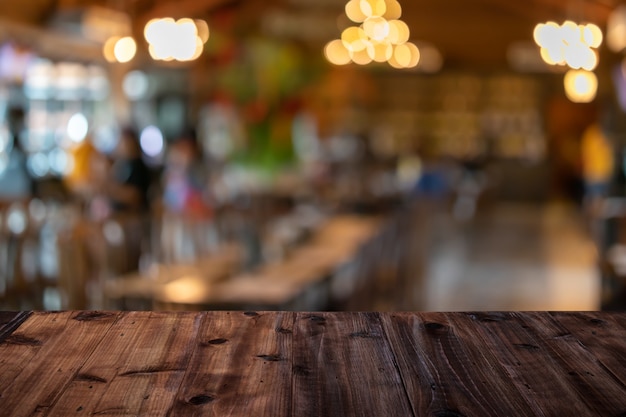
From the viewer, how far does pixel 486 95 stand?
65.2 feet

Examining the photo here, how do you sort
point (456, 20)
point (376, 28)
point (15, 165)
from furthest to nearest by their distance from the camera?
point (456, 20) → point (15, 165) → point (376, 28)

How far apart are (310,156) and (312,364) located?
604 inches

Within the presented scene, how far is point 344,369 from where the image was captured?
1.46m

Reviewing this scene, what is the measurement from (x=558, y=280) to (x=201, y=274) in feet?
18.0

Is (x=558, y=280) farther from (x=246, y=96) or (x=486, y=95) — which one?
(x=486, y=95)

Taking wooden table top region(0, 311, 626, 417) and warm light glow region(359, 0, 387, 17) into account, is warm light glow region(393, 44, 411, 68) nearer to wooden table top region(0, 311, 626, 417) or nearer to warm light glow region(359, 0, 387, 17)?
warm light glow region(359, 0, 387, 17)

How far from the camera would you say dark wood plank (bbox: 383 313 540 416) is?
1314mm

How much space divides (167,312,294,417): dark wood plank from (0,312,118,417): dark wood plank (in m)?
0.19

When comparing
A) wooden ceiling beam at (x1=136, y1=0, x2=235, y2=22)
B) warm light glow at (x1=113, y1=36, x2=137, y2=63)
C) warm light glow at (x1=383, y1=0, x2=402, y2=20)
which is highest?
wooden ceiling beam at (x1=136, y1=0, x2=235, y2=22)

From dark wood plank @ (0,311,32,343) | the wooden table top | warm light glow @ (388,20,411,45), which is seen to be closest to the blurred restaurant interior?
warm light glow @ (388,20,411,45)

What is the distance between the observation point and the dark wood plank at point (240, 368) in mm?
1302

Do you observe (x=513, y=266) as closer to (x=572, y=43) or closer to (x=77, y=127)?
(x=572, y=43)

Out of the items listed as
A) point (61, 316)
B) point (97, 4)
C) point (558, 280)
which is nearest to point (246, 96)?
point (97, 4)

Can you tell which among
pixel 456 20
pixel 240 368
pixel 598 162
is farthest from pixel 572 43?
pixel 456 20
